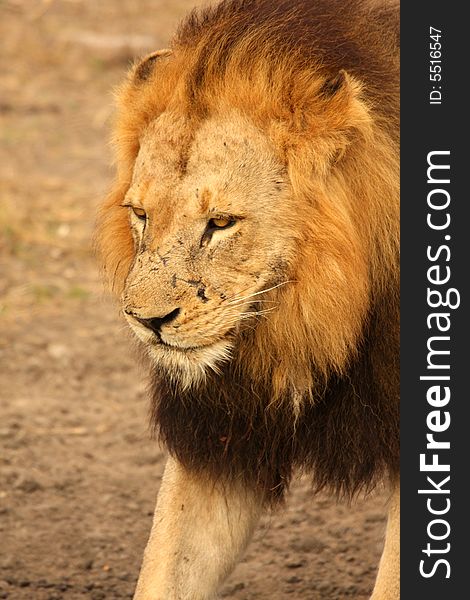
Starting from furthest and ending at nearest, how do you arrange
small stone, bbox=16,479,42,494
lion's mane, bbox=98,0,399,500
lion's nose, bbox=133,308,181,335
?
small stone, bbox=16,479,42,494 → lion's mane, bbox=98,0,399,500 → lion's nose, bbox=133,308,181,335

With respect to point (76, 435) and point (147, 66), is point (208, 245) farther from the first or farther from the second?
point (76, 435)

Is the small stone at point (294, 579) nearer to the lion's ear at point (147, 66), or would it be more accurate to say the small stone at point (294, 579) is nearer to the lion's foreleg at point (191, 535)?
the lion's foreleg at point (191, 535)

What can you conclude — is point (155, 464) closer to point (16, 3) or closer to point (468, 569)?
point (468, 569)

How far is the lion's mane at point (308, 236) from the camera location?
3.36 m

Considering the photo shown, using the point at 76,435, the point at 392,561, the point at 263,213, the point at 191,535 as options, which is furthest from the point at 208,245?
the point at 76,435

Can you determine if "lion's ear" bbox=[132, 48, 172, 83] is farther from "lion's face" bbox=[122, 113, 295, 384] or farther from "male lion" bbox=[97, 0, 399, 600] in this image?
"lion's face" bbox=[122, 113, 295, 384]

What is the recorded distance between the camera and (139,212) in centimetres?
348

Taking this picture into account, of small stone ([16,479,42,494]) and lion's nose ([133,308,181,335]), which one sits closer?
lion's nose ([133,308,181,335])

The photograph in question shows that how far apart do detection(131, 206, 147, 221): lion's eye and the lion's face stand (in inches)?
2.0

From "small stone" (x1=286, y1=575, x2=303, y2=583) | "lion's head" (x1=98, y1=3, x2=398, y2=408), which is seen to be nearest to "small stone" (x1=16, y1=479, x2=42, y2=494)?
"small stone" (x1=286, y1=575, x2=303, y2=583)

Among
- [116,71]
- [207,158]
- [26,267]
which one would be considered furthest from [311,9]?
[116,71]

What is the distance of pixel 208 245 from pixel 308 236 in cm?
26

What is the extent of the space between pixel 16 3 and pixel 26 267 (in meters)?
5.77

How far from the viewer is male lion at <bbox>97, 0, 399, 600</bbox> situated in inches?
131
